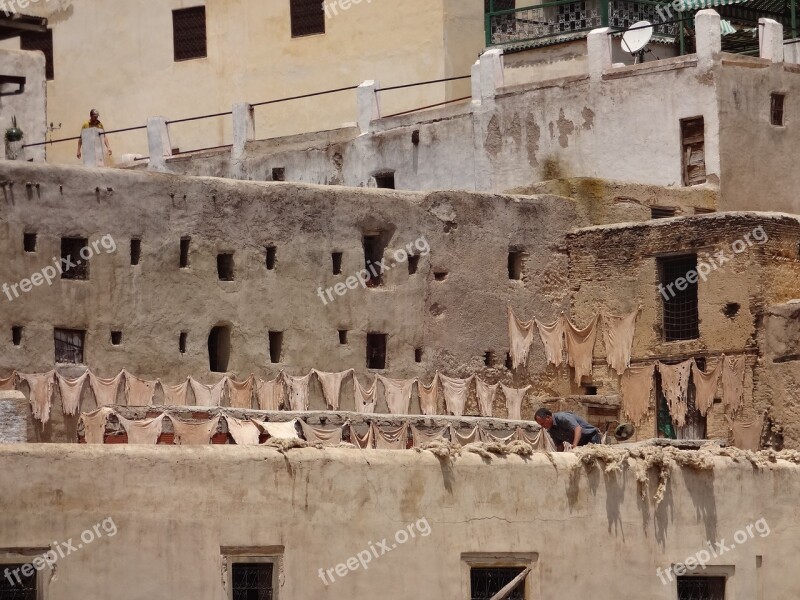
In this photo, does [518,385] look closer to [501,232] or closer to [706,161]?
[501,232]

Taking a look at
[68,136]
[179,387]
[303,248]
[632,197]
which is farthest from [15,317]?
[68,136]

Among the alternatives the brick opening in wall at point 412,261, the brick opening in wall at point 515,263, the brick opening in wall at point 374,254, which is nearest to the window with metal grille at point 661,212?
the brick opening in wall at point 515,263

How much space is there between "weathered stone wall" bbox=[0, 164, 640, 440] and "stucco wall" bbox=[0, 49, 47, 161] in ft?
21.1

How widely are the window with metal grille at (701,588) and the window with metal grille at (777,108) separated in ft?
50.2

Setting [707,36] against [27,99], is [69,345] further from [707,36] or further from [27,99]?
[707,36]

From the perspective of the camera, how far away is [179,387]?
34281mm

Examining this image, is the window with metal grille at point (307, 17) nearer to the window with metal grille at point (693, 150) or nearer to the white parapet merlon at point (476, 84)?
the white parapet merlon at point (476, 84)

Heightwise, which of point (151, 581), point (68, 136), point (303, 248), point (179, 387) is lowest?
point (151, 581)

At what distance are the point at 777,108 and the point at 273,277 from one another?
9.57m

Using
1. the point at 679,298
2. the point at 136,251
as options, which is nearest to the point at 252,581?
the point at 136,251

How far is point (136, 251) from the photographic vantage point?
113 feet

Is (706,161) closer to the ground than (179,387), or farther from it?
farther from it

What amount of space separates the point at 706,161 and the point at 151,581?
18043 millimetres

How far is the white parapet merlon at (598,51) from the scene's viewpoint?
39.0 metres
